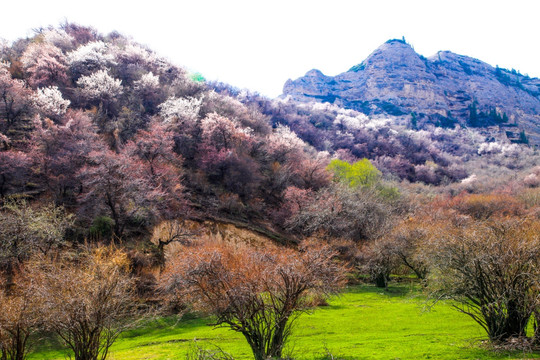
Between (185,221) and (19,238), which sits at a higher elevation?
(19,238)

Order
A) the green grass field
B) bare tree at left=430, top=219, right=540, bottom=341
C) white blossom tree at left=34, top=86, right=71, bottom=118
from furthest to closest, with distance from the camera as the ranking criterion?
white blossom tree at left=34, top=86, right=71, bottom=118 < the green grass field < bare tree at left=430, top=219, right=540, bottom=341

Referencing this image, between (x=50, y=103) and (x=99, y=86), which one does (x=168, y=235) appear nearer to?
(x=50, y=103)

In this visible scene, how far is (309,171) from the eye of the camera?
58375 mm

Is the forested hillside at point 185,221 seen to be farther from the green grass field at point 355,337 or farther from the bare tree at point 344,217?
the green grass field at point 355,337

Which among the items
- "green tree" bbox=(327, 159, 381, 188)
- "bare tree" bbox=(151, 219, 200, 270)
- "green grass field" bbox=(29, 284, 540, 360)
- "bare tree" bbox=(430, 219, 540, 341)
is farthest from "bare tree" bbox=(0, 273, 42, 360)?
"green tree" bbox=(327, 159, 381, 188)

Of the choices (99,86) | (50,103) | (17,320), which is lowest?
(17,320)

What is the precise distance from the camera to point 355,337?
17.8m

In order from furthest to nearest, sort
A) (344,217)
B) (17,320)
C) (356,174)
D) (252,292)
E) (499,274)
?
(356,174) → (344,217) → (499,274) → (17,320) → (252,292)

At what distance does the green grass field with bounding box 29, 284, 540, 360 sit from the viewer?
45.1 ft

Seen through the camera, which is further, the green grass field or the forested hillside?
the green grass field

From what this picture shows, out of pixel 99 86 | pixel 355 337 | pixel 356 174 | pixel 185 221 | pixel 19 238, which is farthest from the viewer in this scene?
pixel 356 174

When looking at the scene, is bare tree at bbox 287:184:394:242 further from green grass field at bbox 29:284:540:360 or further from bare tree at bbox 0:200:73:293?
bare tree at bbox 0:200:73:293

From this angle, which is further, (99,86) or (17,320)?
(99,86)

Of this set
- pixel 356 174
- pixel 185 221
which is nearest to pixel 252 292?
pixel 185 221
